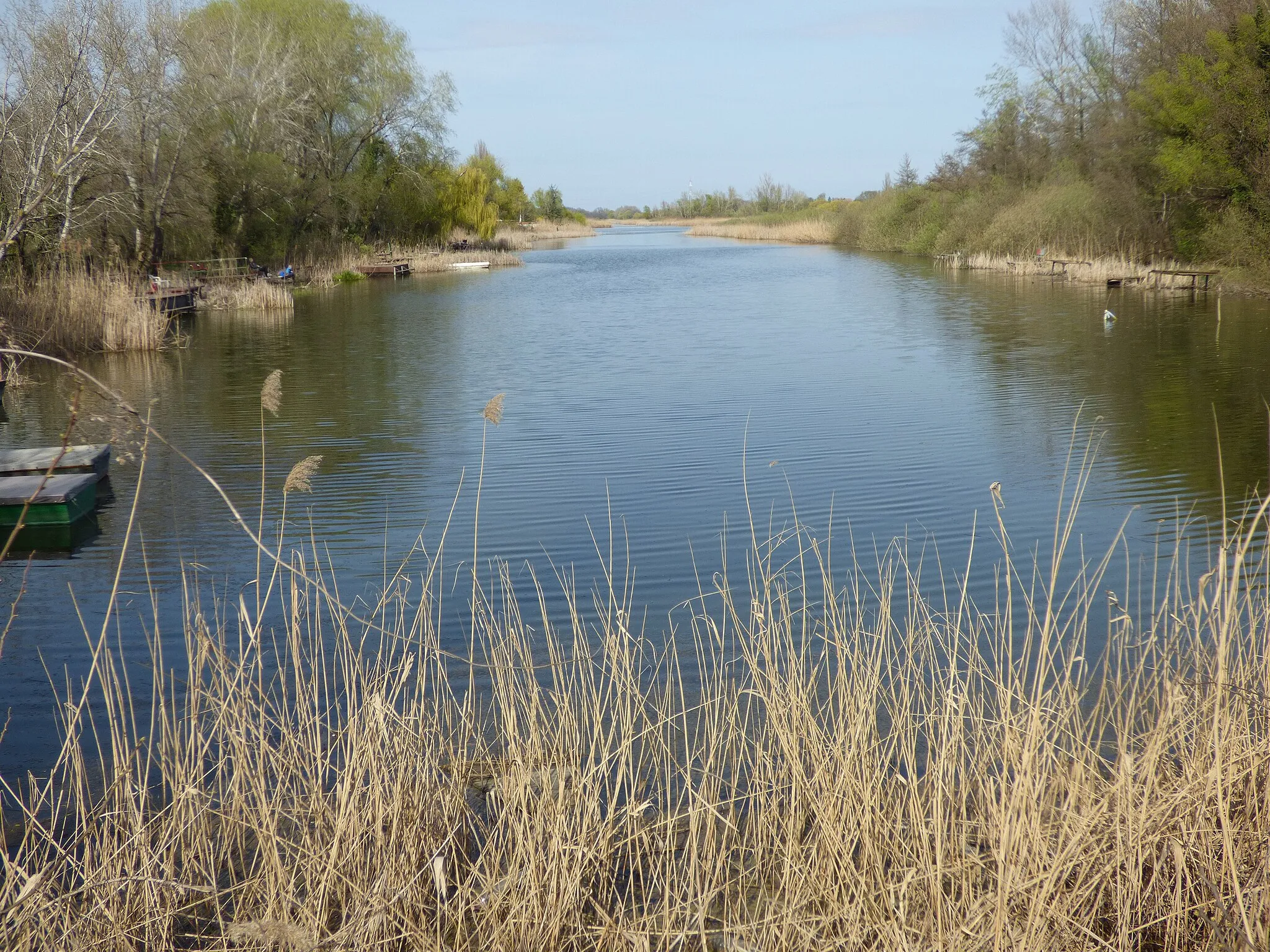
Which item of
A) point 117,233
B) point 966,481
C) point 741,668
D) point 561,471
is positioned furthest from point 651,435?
point 117,233

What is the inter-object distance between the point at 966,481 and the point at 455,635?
4357 millimetres

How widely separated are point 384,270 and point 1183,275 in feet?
71.5

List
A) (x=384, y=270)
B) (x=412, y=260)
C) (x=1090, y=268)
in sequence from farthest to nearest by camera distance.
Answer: (x=412, y=260), (x=384, y=270), (x=1090, y=268)

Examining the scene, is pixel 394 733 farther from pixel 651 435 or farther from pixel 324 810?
pixel 651 435

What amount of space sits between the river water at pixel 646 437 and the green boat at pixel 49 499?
280 millimetres

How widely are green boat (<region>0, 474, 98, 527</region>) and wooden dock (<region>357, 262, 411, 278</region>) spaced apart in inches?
1053

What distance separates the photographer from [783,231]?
196 ft

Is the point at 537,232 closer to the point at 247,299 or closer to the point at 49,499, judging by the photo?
the point at 247,299

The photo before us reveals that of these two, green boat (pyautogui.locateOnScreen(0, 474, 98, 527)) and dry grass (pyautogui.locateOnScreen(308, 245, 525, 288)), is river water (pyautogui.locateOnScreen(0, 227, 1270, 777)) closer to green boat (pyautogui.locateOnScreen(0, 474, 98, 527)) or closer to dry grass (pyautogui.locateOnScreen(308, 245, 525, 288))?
green boat (pyautogui.locateOnScreen(0, 474, 98, 527))

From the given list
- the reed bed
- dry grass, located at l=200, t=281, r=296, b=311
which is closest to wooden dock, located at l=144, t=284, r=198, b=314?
dry grass, located at l=200, t=281, r=296, b=311

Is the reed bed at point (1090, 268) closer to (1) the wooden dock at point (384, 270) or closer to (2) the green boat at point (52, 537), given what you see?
(1) the wooden dock at point (384, 270)

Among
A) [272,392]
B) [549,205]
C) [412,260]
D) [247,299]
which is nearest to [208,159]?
[247,299]

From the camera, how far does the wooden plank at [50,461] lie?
24.7ft

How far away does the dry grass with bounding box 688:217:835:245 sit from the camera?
54.1m
